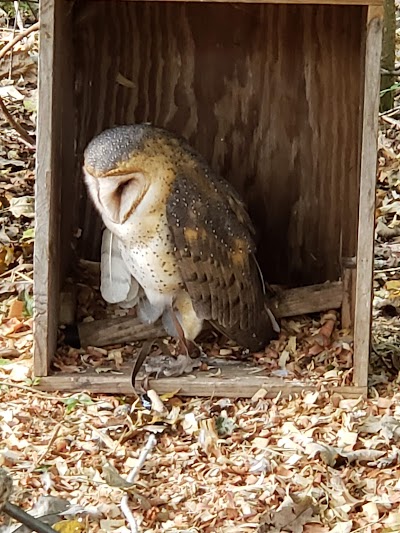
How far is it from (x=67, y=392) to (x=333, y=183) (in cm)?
113

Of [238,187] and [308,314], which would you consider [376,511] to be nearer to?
[308,314]

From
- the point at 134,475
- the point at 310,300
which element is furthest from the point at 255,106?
the point at 134,475

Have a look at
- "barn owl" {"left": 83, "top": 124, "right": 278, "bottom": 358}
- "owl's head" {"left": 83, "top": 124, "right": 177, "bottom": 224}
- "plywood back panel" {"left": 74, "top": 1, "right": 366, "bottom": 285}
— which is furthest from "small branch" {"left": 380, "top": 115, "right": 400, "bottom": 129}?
"owl's head" {"left": 83, "top": 124, "right": 177, "bottom": 224}

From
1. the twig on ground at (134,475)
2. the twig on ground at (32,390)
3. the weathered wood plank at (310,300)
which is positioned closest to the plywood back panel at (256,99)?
the weathered wood plank at (310,300)

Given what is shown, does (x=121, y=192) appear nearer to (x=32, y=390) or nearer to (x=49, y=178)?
(x=49, y=178)

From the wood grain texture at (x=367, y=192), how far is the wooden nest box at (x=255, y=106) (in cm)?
29

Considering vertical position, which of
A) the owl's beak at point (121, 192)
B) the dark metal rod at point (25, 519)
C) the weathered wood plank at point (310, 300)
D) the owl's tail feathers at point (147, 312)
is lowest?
the owl's tail feathers at point (147, 312)

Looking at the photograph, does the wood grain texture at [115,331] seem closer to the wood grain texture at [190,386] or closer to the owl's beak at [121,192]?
the wood grain texture at [190,386]

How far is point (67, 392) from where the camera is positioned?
2.67 m

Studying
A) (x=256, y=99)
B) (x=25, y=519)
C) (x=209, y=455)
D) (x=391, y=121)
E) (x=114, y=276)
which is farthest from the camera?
(x=391, y=121)

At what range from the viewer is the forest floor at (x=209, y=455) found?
2.10 m

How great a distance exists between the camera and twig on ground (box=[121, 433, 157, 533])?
2033 mm

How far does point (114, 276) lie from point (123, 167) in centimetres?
50

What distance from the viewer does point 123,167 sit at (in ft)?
8.29
